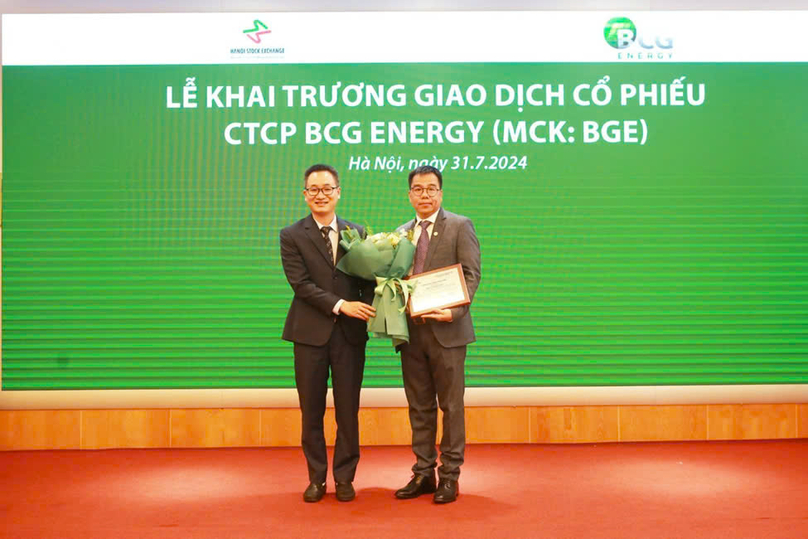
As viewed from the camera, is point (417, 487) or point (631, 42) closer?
point (417, 487)

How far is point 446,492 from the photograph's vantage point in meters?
3.14

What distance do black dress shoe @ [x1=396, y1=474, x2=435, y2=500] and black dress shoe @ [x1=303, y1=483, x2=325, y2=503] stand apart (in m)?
0.35

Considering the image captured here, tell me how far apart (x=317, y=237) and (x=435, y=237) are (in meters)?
0.54

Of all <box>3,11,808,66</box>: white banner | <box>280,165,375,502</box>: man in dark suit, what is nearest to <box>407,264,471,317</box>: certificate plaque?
<box>280,165,375,502</box>: man in dark suit

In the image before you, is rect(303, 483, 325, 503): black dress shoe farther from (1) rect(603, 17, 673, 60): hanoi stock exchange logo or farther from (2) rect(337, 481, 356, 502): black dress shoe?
(1) rect(603, 17, 673, 60): hanoi stock exchange logo

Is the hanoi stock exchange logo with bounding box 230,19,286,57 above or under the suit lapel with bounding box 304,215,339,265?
above

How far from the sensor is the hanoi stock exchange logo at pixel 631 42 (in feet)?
14.5

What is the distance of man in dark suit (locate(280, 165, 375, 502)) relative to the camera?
318 centimetres

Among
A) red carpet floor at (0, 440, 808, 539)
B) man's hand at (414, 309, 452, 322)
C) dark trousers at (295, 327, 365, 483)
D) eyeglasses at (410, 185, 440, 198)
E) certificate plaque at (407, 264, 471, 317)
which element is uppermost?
eyeglasses at (410, 185, 440, 198)

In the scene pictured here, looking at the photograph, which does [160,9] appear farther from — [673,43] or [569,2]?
[673,43]

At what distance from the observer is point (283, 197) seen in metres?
4.43

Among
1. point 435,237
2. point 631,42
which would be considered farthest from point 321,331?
point 631,42

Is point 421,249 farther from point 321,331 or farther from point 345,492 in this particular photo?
point 345,492

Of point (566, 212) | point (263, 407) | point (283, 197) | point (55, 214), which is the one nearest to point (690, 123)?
point (566, 212)
